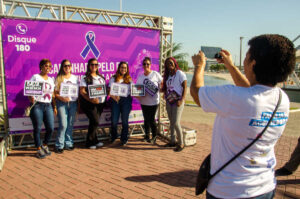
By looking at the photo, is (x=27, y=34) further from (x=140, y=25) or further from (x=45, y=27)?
(x=140, y=25)

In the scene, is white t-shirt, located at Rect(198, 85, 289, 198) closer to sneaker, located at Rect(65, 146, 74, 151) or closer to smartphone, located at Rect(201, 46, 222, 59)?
smartphone, located at Rect(201, 46, 222, 59)

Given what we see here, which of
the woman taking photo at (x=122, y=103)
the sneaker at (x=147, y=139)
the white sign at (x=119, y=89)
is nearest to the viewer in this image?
the white sign at (x=119, y=89)

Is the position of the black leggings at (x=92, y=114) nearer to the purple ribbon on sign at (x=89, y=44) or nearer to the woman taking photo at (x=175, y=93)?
the purple ribbon on sign at (x=89, y=44)

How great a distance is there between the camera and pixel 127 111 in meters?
5.81

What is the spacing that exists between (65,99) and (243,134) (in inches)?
172

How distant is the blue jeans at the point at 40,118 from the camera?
4.80m

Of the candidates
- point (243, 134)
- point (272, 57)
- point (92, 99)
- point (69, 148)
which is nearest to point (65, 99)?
point (92, 99)

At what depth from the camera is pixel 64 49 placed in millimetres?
5508

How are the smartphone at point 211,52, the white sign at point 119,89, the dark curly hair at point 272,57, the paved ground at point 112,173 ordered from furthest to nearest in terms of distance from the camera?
the white sign at point 119,89
the paved ground at point 112,173
the smartphone at point 211,52
the dark curly hair at point 272,57

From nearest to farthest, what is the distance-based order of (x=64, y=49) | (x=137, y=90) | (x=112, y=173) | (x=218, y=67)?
(x=112, y=173)
(x=64, y=49)
(x=137, y=90)
(x=218, y=67)

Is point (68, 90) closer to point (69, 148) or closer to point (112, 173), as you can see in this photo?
point (69, 148)

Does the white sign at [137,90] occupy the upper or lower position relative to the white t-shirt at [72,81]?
lower

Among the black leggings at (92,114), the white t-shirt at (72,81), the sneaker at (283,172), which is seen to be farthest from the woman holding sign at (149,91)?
the sneaker at (283,172)

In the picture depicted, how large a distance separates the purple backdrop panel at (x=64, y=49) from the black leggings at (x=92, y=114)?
21.3 inches
